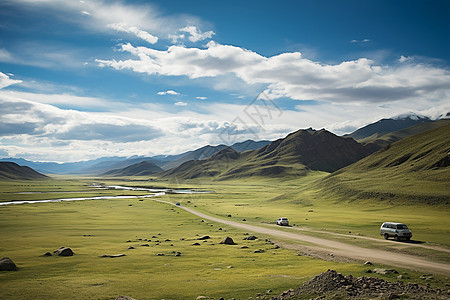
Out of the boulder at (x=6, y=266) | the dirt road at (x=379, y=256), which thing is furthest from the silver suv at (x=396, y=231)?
the boulder at (x=6, y=266)

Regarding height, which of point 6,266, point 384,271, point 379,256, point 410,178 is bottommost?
point 379,256

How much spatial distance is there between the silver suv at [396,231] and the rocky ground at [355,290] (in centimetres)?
2998

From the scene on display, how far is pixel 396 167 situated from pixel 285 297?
593 ft

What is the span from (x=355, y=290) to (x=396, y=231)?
35165 millimetres

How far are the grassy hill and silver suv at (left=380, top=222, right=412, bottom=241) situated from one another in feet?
210

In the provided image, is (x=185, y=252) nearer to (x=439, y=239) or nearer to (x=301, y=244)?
(x=301, y=244)

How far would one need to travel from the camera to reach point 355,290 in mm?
21969

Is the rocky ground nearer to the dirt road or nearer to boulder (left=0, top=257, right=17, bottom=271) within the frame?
the dirt road

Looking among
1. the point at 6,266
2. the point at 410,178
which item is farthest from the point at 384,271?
the point at 410,178

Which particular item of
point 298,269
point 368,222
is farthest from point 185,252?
point 368,222

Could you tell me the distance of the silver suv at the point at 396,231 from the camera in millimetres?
50625

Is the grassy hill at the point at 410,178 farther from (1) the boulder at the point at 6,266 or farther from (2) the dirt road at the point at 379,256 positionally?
(1) the boulder at the point at 6,266

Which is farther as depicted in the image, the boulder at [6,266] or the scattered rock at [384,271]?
the boulder at [6,266]

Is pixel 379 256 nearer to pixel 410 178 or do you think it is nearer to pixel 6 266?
pixel 6 266
